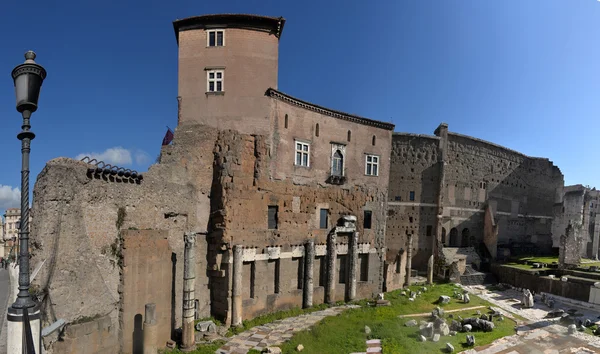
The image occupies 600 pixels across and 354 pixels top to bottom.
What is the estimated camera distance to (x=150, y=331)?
492 inches

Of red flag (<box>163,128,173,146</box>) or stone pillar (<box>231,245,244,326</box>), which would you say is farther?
red flag (<box>163,128,173,146</box>)

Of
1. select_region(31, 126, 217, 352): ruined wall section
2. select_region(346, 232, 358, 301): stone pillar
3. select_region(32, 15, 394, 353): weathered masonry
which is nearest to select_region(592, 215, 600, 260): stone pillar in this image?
select_region(32, 15, 394, 353): weathered masonry

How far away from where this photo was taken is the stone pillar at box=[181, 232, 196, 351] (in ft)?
46.1

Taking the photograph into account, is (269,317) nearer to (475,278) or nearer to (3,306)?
(3,306)

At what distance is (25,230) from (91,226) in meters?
8.25

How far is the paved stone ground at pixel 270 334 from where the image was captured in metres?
14.4

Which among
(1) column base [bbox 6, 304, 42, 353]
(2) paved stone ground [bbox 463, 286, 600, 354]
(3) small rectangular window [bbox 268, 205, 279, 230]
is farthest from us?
(3) small rectangular window [bbox 268, 205, 279, 230]

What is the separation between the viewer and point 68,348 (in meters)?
10.8

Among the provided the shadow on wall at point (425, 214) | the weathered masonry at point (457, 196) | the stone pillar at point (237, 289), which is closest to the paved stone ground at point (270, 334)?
the stone pillar at point (237, 289)

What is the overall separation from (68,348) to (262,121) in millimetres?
13016

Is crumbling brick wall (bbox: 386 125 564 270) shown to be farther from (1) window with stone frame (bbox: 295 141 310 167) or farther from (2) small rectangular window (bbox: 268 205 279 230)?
(2) small rectangular window (bbox: 268 205 279 230)

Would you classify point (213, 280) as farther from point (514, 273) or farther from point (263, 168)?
point (514, 273)

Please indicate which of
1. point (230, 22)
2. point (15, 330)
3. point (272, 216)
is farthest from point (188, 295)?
point (230, 22)

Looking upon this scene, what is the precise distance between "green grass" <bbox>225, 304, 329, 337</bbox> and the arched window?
8711mm
